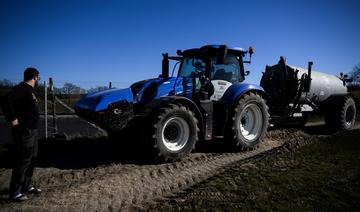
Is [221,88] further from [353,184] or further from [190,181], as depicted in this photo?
[353,184]

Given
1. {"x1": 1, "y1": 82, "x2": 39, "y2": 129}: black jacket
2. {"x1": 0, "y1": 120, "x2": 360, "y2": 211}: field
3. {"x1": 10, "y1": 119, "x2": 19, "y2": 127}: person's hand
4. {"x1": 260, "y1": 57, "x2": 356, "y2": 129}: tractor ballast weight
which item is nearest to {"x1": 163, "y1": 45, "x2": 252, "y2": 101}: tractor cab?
{"x1": 0, "y1": 120, "x2": 360, "y2": 211}: field

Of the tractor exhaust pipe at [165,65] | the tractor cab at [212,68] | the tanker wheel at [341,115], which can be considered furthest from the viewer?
the tanker wheel at [341,115]

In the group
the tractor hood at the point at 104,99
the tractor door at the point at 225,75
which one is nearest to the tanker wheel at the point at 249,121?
the tractor door at the point at 225,75

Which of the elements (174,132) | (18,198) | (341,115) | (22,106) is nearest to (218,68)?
(174,132)

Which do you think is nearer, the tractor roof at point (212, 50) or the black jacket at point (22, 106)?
the black jacket at point (22, 106)

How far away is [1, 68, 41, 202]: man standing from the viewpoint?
4.63 metres

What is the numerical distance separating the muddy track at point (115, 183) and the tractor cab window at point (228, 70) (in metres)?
2.14

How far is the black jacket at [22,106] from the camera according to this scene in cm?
462

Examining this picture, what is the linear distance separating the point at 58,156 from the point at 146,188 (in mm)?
3473

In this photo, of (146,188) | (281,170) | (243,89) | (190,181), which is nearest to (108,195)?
(146,188)

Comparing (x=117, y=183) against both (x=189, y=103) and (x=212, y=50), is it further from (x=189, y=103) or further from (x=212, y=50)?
(x=212, y=50)

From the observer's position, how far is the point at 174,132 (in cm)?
707

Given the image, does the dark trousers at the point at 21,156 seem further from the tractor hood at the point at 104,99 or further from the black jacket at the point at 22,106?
the tractor hood at the point at 104,99

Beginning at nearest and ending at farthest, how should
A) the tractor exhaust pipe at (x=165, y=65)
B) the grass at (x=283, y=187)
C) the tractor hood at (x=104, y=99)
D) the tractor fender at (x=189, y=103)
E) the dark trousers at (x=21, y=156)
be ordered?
the grass at (x=283, y=187)
the dark trousers at (x=21, y=156)
the tractor hood at (x=104, y=99)
the tractor fender at (x=189, y=103)
the tractor exhaust pipe at (x=165, y=65)
